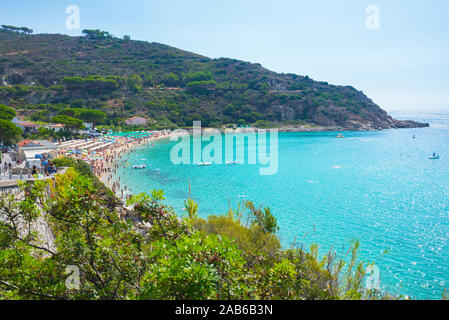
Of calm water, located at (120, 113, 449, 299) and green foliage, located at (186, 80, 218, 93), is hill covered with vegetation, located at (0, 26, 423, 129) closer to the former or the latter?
green foliage, located at (186, 80, 218, 93)

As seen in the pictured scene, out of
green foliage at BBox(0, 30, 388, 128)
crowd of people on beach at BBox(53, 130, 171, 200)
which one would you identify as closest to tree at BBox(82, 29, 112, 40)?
green foliage at BBox(0, 30, 388, 128)

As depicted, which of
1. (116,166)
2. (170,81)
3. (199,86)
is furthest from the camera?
(170,81)

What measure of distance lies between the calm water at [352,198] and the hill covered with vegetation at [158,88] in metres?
42.8

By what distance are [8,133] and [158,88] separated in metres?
72.7

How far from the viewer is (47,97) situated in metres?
82.0

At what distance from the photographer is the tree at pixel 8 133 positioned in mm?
33719

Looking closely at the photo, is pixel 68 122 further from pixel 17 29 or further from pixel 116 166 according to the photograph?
pixel 17 29

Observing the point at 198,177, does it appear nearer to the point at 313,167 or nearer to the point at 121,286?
the point at 313,167

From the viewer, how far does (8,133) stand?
34.2m

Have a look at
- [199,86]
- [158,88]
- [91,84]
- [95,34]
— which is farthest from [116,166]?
[95,34]

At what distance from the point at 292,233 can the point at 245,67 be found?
127 m

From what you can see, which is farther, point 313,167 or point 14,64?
point 14,64

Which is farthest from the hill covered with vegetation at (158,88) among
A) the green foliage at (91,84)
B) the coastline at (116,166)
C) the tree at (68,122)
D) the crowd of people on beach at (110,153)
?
the coastline at (116,166)
